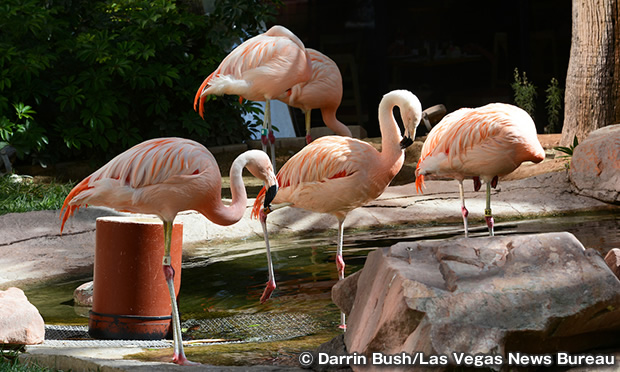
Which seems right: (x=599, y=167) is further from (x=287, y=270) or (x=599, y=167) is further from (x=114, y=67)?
(x=114, y=67)

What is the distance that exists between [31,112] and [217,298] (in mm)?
4922

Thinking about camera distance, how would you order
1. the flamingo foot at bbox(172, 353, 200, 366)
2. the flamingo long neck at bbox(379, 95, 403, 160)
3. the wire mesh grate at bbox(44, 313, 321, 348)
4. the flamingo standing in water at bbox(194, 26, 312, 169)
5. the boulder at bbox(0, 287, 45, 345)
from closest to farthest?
1. the flamingo foot at bbox(172, 353, 200, 366)
2. the boulder at bbox(0, 287, 45, 345)
3. the wire mesh grate at bbox(44, 313, 321, 348)
4. the flamingo long neck at bbox(379, 95, 403, 160)
5. the flamingo standing in water at bbox(194, 26, 312, 169)

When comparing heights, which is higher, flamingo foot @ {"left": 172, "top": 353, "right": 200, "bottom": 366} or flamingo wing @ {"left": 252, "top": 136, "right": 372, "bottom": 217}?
flamingo wing @ {"left": 252, "top": 136, "right": 372, "bottom": 217}

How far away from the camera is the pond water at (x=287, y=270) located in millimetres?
4020

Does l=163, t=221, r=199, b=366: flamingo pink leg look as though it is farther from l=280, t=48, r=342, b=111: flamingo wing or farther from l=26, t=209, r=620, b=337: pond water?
l=280, t=48, r=342, b=111: flamingo wing

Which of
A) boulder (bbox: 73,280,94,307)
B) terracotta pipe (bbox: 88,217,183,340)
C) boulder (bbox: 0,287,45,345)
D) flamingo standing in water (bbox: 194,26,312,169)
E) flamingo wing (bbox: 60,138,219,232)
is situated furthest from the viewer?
flamingo standing in water (bbox: 194,26,312,169)

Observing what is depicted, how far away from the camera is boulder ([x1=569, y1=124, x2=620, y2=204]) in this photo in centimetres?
636

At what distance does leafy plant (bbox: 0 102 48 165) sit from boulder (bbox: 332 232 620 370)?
642cm

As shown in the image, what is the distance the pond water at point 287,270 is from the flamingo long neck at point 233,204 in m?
0.59

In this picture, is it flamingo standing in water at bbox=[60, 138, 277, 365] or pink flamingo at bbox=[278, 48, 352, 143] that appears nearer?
flamingo standing in water at bbox=[60, 138, 277, 365]

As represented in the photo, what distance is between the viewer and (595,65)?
27.9 ft

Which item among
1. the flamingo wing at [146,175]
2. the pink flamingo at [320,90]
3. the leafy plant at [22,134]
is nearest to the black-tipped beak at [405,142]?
the flamingo wing at [146,175]

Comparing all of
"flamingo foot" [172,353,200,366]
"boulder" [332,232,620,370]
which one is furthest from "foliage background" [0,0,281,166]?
"boulder" [332,232,620,370]

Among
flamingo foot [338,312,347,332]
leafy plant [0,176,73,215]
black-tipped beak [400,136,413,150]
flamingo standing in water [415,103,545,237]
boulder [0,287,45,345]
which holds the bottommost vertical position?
→ leafy plant [0,176,73,215]
